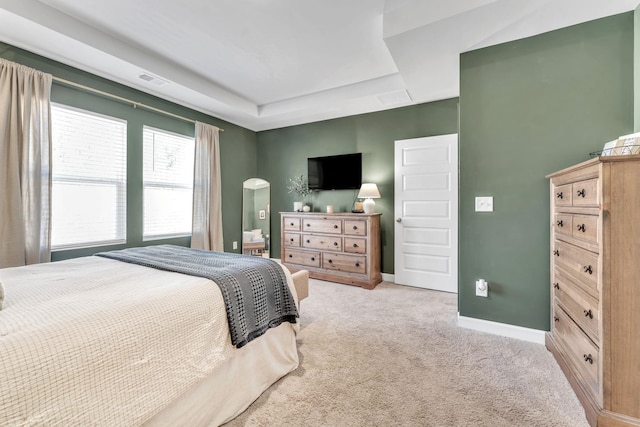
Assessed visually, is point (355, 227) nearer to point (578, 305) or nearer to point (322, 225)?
point (322, 225)

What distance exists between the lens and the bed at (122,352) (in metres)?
0.82

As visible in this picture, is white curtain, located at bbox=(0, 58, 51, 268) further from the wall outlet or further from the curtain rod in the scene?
the wall outlet

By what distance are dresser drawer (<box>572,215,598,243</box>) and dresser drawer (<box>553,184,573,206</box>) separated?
156mm

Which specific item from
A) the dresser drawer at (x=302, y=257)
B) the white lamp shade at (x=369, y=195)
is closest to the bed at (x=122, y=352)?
the dresser drawer at (x=302, y=257)

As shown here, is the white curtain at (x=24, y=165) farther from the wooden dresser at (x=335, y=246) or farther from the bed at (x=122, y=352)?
the wooden dresser at (x=335, y=246)

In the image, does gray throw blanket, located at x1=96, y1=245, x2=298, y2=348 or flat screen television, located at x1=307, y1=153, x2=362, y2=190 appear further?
flat screen television, located at x1=307, y1=153, x2=362, y2=190

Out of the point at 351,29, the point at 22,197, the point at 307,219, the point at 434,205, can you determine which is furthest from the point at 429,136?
the point at 22,197

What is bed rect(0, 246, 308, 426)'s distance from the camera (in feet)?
2.70

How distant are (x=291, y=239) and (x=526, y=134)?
10.5 ft

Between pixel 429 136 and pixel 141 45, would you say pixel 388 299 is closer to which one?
pixel 429 136

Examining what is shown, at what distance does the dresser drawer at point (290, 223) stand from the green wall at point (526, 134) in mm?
2425

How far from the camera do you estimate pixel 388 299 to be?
3219 millimetres

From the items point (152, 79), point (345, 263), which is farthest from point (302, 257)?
point (152, 79)

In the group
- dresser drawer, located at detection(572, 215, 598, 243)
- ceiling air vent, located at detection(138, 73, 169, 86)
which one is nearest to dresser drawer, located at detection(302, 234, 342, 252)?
Answer: dresser drawer, located at detection(572, 215, 598, 243)
